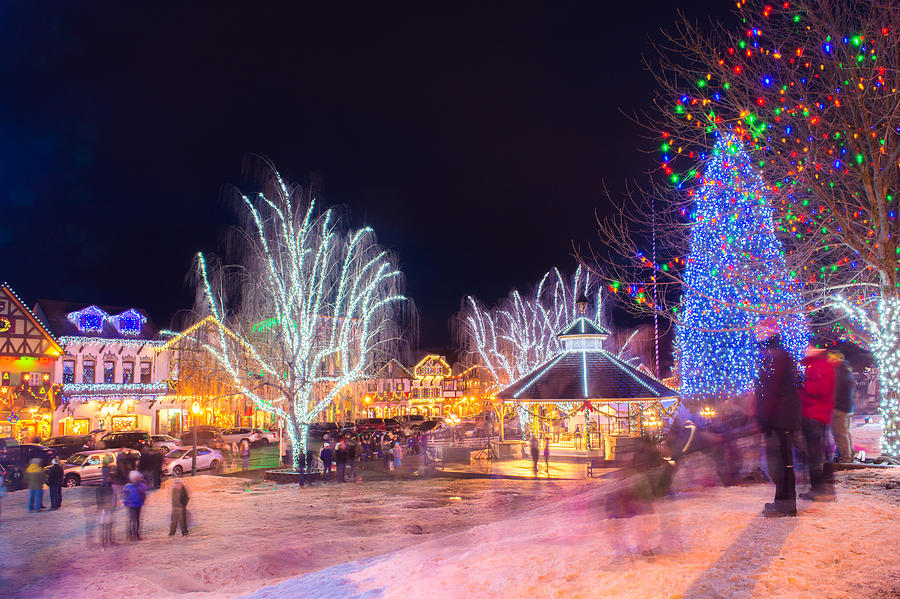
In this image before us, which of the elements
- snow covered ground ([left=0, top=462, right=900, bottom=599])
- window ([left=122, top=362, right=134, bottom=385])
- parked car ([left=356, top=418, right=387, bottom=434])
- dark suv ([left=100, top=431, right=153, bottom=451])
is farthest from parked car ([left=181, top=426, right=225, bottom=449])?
snow covered ground ([left=0, top=462, right=900, bottom=599])

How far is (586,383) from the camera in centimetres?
2694

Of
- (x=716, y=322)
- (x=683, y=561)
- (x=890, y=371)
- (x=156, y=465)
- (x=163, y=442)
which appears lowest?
(x=163, y=442)

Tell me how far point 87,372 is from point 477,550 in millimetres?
48333

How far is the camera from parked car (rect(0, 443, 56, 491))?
2505 centimetres

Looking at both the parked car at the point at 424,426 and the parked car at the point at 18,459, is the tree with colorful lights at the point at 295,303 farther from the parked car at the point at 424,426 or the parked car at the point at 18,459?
the parked car at the point at 424,426

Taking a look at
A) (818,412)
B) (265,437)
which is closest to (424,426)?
(265,437)

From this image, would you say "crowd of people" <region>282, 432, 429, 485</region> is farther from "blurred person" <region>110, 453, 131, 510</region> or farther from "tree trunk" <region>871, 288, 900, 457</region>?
"tree trunk" <region>871, 288, 900, 457</region>

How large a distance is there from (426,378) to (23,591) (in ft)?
244

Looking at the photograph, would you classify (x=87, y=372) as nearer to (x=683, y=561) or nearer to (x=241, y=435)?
A: (x=241, y=435)

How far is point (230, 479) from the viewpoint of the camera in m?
25.4

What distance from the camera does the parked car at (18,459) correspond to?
82.2 ft

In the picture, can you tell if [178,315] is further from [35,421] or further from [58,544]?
[35,421]

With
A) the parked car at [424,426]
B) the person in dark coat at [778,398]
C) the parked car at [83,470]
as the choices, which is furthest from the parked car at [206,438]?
the person in dark coat at [778,398]

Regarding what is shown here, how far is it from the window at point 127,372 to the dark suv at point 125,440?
14102 mm
